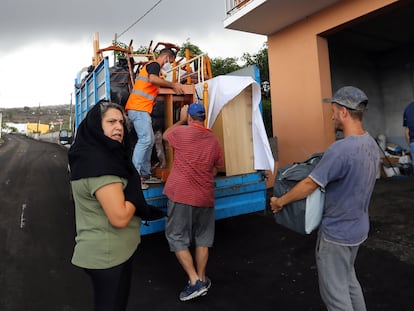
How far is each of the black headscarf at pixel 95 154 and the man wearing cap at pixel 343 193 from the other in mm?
1028

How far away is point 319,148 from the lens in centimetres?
710

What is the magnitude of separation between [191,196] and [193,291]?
856 millimetres

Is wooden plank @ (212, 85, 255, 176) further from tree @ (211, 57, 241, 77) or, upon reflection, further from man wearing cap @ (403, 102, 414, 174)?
tree @ (211, 57, 241, 77)

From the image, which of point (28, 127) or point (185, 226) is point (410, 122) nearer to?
point (185, 226)

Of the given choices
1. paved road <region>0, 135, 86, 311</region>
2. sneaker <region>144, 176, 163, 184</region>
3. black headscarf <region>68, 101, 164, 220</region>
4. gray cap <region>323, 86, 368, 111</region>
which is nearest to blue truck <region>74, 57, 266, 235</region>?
sneaker <region>144, 176, 163, 184</region>

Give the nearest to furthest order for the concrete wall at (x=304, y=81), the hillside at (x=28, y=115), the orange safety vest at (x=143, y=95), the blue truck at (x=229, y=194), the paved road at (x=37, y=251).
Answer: the paved road at (x=37, y=251)
the blue truck at (x=229, y=194)
the orange safety vest at (x=143, y=95)
the concrete wall at (x=304, y=81)
the hillside at (x=28, y=115)

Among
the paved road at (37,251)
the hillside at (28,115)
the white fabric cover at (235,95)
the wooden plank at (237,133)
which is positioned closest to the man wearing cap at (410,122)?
the white fabric cover at (235,95)

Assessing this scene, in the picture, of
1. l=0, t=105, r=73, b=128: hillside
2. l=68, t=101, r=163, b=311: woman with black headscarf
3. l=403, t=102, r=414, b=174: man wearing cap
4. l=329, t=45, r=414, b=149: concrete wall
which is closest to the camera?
l=68, t=101, r=163, b=311: woman with black headscarf

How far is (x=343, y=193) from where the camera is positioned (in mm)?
1920

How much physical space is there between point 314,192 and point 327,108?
561 cm

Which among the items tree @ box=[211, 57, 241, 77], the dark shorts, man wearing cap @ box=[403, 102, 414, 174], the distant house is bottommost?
the dark shorts

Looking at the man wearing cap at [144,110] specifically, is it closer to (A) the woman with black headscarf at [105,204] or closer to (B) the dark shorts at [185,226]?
(B) the dark shorts at [185,226]

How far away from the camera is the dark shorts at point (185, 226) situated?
300cm

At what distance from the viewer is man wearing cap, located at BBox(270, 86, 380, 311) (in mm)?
1879
